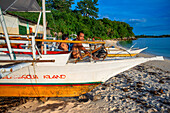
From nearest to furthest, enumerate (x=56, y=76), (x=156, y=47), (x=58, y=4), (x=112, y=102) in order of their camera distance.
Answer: (x=56, y=76) < (x=112, y=102) < (x=156, y=47) < (x=58, y=4)

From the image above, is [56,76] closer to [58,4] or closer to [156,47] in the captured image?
[156,47]

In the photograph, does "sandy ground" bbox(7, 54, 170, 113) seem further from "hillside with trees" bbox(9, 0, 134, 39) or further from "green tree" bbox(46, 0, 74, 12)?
"green tree" bbox(46, 0, 74, 12)

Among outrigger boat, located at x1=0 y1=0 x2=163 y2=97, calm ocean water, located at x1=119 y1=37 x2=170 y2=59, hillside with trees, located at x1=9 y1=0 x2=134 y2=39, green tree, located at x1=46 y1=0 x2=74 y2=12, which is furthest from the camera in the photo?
green tree, located at x1=46 y1=0 x2=74 y2=12

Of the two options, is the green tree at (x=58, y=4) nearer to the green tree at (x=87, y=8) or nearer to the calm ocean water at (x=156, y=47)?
the green tree at (x=87, y=8)

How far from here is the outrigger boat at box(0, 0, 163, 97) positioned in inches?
131

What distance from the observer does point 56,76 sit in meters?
3.51

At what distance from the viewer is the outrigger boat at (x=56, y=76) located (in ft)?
10.9

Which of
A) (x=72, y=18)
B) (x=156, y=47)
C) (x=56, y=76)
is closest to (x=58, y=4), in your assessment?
(x=72, y=18)

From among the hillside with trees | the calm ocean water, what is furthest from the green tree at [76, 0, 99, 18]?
the calm ocean water

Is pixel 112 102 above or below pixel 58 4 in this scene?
below

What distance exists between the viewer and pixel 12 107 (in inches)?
138

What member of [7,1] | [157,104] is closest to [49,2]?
[7,1]

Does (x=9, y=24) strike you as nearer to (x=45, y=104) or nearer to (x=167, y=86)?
(x=45, y=104)

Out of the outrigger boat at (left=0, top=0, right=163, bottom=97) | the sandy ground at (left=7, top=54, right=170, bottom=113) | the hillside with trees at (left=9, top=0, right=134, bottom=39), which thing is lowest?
the sandy ground at (left=7, top=54, right=170, bottom=113)
